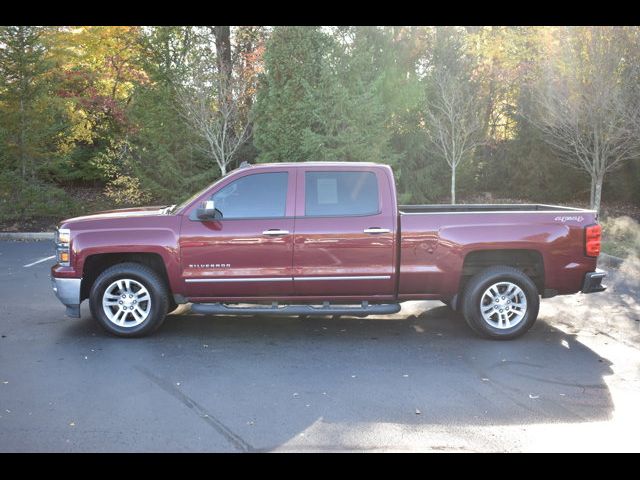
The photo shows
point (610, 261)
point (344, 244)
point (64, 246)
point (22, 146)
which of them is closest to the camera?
point (344, 244)

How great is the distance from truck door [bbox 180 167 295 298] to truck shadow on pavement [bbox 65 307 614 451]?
1.93 ft

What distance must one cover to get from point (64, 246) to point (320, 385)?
335 centimetres

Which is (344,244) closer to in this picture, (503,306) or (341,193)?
(341,193)

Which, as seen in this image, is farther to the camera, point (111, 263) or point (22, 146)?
point (22, 146)

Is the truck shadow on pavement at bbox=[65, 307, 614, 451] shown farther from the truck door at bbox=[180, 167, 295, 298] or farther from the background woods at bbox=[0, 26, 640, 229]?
the background woods at bbox=[0, 26, 640, 229]

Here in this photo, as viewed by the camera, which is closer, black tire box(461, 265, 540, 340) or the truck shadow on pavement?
the truck shadow on pavement

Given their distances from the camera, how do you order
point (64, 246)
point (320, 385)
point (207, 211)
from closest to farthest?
point (320, 385) < point (207, 211) < point (64, 246)

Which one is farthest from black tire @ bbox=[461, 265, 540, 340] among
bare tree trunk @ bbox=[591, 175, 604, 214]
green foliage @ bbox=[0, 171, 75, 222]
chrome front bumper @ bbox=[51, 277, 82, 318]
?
green foliage @ bbox=[0, 171, 75, 222]

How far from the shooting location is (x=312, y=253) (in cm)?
651

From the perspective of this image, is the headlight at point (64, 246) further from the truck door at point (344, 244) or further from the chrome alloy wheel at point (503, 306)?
the chrome alloy wheel at point (503, 306)

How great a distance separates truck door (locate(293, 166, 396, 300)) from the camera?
6496mm

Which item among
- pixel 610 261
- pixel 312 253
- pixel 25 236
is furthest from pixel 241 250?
Answer: pixel 25 236

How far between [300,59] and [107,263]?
40.8 feet

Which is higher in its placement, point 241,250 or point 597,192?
point 597,192
